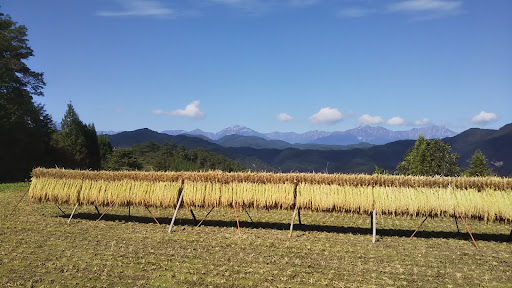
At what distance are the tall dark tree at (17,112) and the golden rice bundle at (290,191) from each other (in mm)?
35997

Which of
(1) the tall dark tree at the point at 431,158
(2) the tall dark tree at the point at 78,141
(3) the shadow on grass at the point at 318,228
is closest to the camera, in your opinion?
(3) the shadow on grass at the point at 318,228

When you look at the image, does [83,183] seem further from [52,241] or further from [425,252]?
[425,252]

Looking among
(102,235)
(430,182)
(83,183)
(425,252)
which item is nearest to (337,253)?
(425,252)

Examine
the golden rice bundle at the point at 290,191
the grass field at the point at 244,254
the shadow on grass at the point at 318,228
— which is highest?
the golden rice bundle at the point at 290,191

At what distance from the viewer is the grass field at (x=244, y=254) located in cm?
952

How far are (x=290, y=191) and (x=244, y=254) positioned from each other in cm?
487

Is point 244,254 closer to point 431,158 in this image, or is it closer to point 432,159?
point 431,158

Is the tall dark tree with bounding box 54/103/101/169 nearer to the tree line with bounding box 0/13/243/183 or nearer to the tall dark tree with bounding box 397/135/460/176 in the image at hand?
the tree line with bounding box 0/13/243/183

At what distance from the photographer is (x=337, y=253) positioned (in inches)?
483

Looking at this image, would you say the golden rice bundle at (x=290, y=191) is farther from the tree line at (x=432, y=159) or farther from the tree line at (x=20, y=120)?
the tree line at (x=432, y=159)

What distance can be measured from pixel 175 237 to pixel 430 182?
425 inches

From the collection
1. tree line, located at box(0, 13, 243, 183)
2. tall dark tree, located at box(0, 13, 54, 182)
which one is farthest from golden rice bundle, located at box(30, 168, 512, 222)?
tall dark tree, located at box(0, 13, 54, 182)

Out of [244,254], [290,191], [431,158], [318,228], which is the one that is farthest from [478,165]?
[244,254]

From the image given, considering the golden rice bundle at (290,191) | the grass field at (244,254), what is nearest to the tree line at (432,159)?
the grass field at (244,254)
